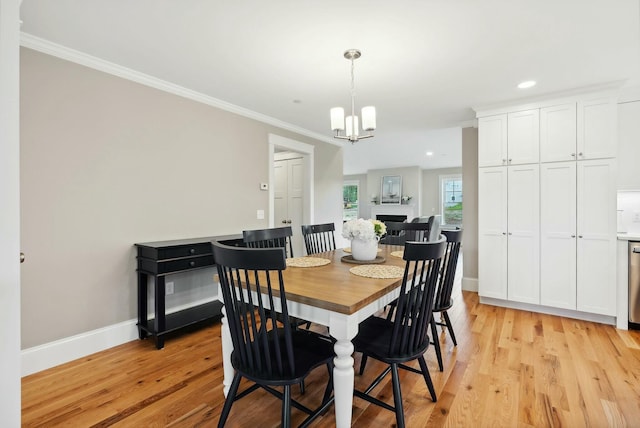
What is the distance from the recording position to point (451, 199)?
9.31m

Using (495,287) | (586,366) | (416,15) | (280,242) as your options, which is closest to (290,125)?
(280,242)

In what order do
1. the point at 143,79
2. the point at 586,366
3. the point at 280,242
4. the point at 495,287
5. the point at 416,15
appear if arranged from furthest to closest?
the point at 495,287
the point at 143,79
the point at 280,242
the point at 586,366
the point at 416,15

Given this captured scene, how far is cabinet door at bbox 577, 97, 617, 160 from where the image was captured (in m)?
3.02

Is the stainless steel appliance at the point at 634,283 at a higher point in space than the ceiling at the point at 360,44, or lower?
lower

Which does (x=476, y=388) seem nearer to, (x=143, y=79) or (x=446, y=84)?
(x=446, y=84)

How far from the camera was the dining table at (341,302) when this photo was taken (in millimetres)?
1333

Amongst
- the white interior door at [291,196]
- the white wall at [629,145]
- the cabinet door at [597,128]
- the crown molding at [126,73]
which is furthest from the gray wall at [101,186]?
the white wall at [629,145]

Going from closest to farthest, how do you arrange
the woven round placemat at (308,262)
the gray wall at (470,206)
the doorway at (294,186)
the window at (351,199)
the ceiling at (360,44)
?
the ceiling at (360,44)
the woven round placemat at (308,262)
the gray wall at (470,206)
the doorway at (294,186)
the window at (351,199)

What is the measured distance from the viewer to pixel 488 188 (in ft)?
12.0

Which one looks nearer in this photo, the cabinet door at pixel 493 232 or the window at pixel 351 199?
the cabinet door at pixel 493 232

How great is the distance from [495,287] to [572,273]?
75 centimetres

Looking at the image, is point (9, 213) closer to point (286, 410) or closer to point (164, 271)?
point (286, 410)

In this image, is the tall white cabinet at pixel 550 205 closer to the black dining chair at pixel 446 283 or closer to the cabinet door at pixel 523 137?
→ the cabinet door at pixel 523 137

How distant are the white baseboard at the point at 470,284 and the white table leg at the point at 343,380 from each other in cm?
351
